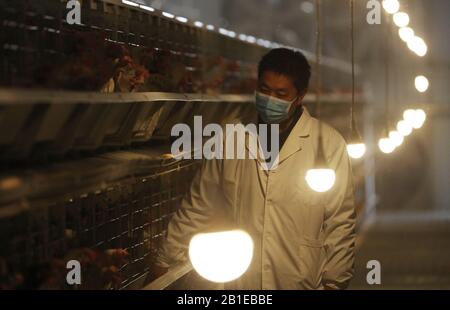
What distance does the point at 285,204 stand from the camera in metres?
5.44

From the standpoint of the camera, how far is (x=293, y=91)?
557cm

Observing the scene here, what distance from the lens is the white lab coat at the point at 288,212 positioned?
5426mm

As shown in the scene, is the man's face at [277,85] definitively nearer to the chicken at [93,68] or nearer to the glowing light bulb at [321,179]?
the glowing light bulb at [321,179]

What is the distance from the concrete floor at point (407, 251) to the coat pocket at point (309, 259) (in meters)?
5.36

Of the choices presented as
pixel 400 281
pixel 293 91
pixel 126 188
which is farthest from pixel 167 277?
pixel 400 281

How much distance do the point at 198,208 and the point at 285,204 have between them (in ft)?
1.56

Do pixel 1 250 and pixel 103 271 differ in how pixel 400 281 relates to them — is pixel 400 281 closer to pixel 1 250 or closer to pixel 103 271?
pixel 103 271

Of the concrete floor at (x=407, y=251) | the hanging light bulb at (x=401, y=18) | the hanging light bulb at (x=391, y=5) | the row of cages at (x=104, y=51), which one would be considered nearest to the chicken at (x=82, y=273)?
the row of cages at (x=104, y=51)

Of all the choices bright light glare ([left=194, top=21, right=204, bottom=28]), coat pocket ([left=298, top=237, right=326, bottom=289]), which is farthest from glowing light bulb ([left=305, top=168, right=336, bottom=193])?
bright light glare ([left=194, top=21, right=204, bottom=28])

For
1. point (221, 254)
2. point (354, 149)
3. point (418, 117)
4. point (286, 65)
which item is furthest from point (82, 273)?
point (418, 117)

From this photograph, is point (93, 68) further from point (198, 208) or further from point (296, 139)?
point (296, 139)

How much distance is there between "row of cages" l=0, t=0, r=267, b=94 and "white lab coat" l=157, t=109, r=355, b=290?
2.64 feet

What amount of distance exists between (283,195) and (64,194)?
1.49 m
